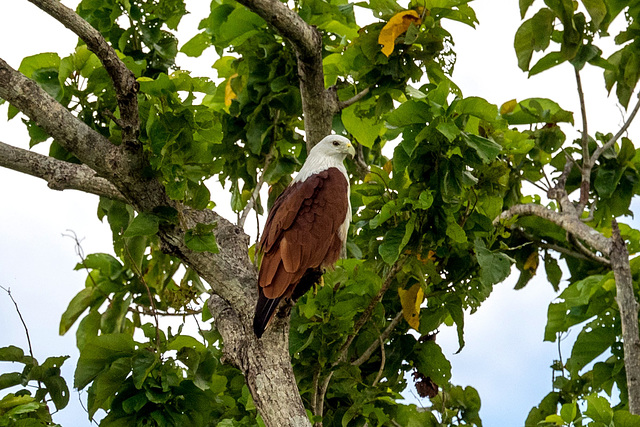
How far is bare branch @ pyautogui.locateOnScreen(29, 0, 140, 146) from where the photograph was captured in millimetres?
3061

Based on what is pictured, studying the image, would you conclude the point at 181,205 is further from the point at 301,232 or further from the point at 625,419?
the point at 625,419

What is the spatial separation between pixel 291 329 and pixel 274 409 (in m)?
0.57

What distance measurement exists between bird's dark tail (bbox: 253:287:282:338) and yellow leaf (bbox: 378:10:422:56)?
1.29 meters

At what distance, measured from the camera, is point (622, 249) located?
14.3 feet

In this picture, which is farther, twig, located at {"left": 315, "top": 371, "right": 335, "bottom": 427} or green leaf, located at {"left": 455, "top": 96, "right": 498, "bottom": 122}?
twig, located at {"left": 315, "top": 371, "right": 335, "bottom": 427}

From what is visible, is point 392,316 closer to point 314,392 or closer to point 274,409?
point 314,392

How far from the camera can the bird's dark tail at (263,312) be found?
10.9 ft

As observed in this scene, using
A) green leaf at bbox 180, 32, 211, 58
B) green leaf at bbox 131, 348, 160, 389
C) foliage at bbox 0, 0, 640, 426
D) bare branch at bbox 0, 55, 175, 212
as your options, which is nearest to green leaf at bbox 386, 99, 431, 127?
foliage at bbox 0, 0, 640, 426

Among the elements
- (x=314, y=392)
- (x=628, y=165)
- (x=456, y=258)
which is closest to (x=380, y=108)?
(x=456, y=258)

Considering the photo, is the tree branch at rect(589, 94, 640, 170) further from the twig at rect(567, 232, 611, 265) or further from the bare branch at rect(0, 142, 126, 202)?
the bare branch at rect(0, 142, 126, 202)

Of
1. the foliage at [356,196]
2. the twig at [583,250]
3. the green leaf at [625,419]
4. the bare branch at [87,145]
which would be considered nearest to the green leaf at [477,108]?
the foliage at [356,196]

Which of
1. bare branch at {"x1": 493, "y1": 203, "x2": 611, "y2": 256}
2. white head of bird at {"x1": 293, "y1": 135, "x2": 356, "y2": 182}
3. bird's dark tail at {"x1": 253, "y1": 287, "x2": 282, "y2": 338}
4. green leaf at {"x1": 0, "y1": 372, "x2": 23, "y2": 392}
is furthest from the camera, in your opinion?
bare branch at {"x1": 493, "y1": 203, "x2": 611, "y2": 256}

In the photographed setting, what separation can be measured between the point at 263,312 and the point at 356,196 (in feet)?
4.70

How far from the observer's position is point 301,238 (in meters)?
3.53
